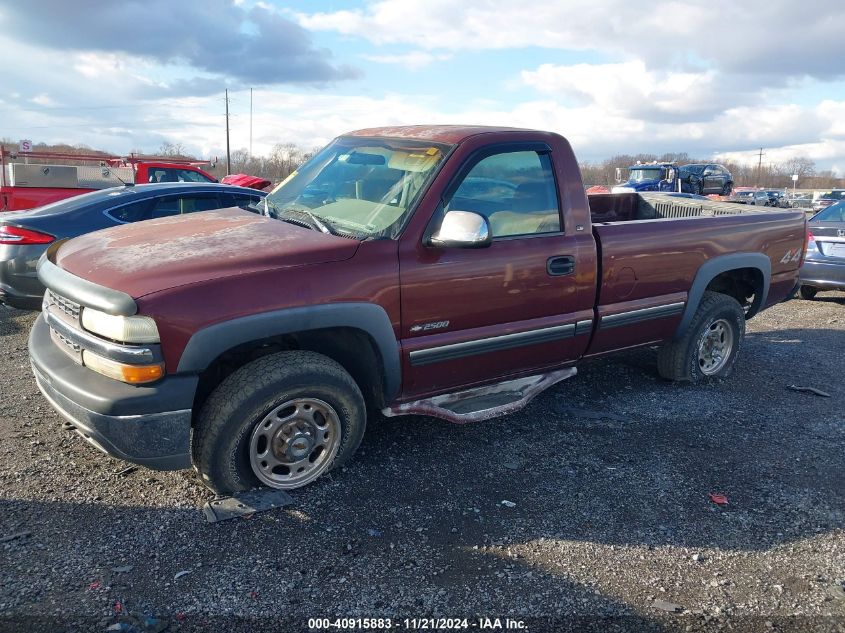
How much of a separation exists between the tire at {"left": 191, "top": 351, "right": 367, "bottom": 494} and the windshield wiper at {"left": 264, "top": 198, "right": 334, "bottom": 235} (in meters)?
0.74

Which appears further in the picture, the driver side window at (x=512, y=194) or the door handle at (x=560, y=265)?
the door handle at (x=560, y=265)

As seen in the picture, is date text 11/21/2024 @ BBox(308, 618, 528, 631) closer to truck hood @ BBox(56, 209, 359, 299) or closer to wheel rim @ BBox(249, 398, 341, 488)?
wheel rim @ BBox(249, 398, 341, 488)

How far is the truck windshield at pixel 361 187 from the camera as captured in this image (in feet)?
12.3

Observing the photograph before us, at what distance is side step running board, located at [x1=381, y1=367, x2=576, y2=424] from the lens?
3895 mm

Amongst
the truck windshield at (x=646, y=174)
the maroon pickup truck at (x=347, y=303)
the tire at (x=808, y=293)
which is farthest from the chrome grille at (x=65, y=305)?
the truck windshield at (x=646, y=174)

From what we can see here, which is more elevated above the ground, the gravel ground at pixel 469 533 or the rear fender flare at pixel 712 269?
the rear fender flare at pixel 712 269

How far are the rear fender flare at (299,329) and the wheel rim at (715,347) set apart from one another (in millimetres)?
3066

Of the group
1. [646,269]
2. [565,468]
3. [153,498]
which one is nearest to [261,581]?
[153,498]

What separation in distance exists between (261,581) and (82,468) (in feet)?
5.03

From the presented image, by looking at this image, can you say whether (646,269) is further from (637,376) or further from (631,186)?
(631,186)

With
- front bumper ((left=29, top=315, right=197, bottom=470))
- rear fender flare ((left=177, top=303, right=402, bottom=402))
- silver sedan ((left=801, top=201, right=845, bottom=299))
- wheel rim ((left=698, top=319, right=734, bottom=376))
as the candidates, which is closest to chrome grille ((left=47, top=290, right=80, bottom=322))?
front bumper ((left=29, top=315, right=197, bottom=470))

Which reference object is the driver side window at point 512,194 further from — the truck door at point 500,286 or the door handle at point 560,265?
the door handle at point 560,265

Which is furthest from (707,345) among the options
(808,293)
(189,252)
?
(808,293)

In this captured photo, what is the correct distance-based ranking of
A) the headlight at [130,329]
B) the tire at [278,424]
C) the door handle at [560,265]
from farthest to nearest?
the door handle at [560,265] → the tire at [278,424] → the headlight at [130,329]
